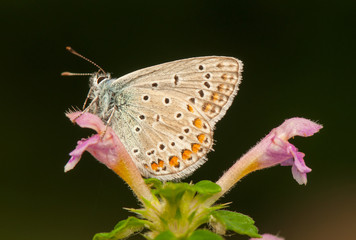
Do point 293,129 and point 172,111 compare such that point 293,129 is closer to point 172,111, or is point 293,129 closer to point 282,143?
point 282,143

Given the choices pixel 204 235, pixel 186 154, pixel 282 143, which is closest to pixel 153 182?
pixel 186 154

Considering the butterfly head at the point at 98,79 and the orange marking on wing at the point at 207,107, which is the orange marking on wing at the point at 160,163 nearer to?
the orange marking on wing at the point at 207,107

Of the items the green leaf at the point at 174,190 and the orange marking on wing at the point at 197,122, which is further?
the orange marking on wing at the point at 197,122

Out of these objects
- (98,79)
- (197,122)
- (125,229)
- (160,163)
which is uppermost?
(98,79)

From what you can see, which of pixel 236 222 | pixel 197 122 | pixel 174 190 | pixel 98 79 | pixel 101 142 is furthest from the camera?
pixel 98 79

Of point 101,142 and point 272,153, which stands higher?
point 101,142

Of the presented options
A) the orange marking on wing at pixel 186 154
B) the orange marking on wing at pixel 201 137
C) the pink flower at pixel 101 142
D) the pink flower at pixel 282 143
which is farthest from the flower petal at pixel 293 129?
the pink flower at pixel 101 142

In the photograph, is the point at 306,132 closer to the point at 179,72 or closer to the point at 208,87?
the point at 208,87

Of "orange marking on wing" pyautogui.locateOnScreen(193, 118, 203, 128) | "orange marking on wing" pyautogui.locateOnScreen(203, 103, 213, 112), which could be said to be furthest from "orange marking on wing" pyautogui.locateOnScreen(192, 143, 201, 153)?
"orange marking on wing" pyautogui.locateOnScreen(203, 103, 213, 112)
